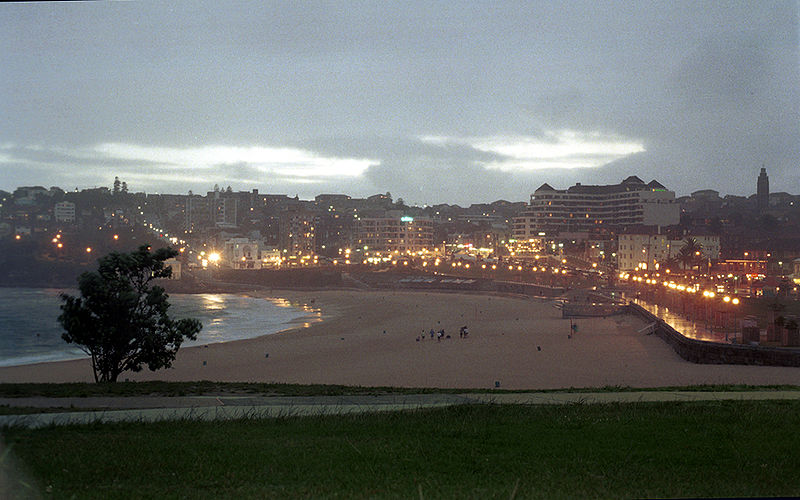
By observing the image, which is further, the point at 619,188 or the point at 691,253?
the point at 619,188

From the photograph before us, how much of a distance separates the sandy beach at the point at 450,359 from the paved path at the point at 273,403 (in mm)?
6792

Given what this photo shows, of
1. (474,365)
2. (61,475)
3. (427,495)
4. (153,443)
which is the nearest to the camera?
(427,495)

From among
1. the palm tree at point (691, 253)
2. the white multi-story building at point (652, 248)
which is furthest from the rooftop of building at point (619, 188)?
the palm tree at point (691, 253)

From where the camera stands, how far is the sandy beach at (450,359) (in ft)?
68.3

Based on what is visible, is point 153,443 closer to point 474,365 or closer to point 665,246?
point 474,365

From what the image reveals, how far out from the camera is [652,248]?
82.5 meters

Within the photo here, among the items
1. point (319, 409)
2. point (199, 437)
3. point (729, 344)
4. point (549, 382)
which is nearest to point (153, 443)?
point (199, 437)

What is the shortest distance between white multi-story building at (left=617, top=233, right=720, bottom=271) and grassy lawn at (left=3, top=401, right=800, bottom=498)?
77225 millimetres

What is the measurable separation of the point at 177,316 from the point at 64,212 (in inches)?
2892

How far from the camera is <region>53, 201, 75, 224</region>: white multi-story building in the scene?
105m

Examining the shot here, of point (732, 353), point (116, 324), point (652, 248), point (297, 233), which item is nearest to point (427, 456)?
point (116, 324)

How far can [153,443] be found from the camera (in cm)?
709

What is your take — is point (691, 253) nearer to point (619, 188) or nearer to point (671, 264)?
point (671, 264)

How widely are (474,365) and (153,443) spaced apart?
18.4 meters
